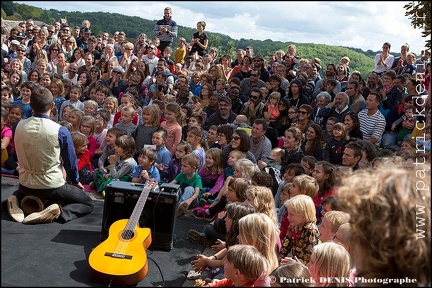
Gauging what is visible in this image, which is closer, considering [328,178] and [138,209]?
[138,209]

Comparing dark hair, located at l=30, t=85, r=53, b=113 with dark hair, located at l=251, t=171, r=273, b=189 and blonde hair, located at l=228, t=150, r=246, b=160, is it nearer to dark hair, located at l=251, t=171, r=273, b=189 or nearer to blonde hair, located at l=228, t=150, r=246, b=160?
dark hair, located at l=251, t=171, r=273, b=189

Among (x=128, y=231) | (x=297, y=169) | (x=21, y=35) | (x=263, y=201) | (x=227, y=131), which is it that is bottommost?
(x=128, y=231)

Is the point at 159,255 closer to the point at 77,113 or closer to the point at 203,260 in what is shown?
the point at 203,260

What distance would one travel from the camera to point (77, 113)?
6895 mm

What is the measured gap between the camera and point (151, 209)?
4.39 metres

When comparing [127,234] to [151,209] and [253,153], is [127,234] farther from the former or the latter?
[253,153]

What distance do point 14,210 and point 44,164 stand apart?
52cm

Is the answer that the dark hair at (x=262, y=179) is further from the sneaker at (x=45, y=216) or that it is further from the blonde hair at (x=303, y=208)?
the sneaker at (x=45, y=216)

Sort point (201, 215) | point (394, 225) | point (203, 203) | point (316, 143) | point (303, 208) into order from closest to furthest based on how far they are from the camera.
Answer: point (394, 225) → point (303, 208) → point (201, 215) → point (203, 203) → point (316, 143)

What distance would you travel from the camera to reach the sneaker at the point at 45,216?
15.1 feet

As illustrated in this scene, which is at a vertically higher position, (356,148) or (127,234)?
(356,148)

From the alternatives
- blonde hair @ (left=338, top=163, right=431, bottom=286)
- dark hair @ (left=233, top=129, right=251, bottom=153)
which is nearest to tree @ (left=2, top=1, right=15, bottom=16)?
blonde hair @ (left=338, top=163, right=431, bottom=286)

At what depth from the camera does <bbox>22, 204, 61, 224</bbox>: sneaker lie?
460 centimetres

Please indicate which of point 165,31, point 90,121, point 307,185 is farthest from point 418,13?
point 165,31
